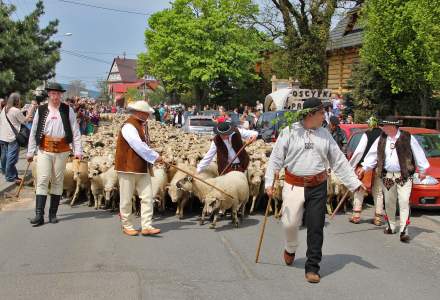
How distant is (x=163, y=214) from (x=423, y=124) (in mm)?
13310

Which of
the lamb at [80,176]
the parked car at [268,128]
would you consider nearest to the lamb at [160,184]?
the lamb at [80,176]

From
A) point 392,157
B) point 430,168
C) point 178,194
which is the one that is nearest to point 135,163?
point 178,194

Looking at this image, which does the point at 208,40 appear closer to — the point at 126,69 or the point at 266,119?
the point at 266,119

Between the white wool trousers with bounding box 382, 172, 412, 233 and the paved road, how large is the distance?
0.98ft

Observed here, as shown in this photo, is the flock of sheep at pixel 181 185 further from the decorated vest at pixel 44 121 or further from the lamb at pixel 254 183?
the decorated vest at pixel 44 121

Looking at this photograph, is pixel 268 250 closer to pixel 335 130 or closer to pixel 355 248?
pixel 355 248

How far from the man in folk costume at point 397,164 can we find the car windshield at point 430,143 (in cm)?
317

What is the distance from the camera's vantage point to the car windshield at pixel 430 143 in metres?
10.9

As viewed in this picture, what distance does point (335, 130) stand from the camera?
1166cm

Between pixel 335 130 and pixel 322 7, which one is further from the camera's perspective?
pixel 322 7

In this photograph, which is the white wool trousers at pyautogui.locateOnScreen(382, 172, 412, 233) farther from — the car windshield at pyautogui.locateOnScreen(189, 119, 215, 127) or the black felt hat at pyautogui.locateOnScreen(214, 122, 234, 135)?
the car windshield at pyautogui.locateOnScreen(189, 119, 215, 127)

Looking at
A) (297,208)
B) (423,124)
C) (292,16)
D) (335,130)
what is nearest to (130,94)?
(292,16)

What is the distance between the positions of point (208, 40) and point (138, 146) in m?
35.4

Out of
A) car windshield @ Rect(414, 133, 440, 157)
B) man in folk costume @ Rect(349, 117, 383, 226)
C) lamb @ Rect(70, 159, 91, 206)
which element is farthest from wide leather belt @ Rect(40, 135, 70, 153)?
car windshield @ Rect(414, 133, 440, 157)
